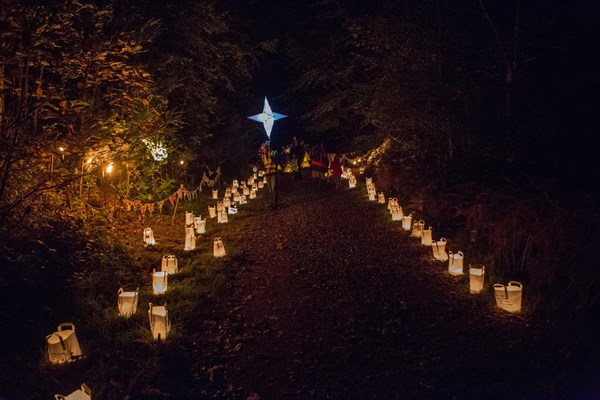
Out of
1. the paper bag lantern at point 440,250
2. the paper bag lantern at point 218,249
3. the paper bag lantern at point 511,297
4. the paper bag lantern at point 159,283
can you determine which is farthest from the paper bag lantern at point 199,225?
the paper bag lantern at point 511,297

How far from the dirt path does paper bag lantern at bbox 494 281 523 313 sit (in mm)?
156

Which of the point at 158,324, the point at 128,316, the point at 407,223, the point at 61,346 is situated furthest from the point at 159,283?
the point at 407,223

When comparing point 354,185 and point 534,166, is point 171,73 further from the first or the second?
point 534,166

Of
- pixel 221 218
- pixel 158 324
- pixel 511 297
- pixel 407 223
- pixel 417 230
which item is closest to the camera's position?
pixel 158 324

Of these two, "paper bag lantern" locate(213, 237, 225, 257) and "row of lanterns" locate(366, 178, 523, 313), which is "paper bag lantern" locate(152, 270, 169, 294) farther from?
"row of lanterns" locate(366, 178, 523, 313)

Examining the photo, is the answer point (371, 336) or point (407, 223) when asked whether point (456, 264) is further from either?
point (407, 223)

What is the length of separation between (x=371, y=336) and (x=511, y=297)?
2.03 m

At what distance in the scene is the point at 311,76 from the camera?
22.2 metres

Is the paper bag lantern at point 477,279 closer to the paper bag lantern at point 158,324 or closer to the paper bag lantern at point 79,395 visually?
the paper bag lantern at point 158,324

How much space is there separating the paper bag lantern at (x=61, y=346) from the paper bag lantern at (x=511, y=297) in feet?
18.0

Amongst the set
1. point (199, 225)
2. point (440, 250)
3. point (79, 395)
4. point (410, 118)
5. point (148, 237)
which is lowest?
point (79, 395)

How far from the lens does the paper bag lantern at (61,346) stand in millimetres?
4375

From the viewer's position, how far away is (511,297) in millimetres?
5312

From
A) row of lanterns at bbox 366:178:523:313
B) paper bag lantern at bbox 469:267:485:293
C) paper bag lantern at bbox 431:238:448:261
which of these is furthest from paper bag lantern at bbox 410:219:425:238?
paper bag lantern at bbox 469:267:485:293
